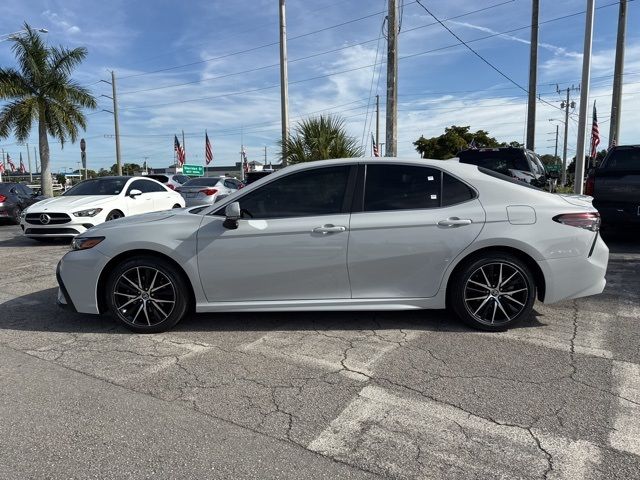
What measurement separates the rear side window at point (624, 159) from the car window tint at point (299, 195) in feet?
19.7

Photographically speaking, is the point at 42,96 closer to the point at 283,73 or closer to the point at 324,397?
the point at 283,73

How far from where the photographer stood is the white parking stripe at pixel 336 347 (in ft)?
12.9

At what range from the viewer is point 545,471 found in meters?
2.58

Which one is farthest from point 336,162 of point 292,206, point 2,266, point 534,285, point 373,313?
point 2,266

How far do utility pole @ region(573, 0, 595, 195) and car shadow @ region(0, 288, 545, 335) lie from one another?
312 inches

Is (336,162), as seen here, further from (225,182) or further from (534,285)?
(225,182)

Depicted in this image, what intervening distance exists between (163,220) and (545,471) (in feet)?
12.1

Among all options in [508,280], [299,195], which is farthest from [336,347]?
[508,280]

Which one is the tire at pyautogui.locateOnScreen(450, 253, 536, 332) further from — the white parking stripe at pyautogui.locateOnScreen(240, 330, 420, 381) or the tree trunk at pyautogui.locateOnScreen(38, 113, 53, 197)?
the tree trunk at pyautogui.locateOnScreen(38, 113, 53, 197)

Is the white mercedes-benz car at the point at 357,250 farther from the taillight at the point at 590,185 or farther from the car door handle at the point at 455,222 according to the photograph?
the taillight at the point at 590,185

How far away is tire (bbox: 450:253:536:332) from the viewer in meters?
4.52

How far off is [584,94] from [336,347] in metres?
10.2

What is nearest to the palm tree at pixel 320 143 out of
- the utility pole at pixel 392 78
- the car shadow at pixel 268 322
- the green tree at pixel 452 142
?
the utility pole at pixel 392 78

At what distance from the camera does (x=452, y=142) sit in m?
56.0
